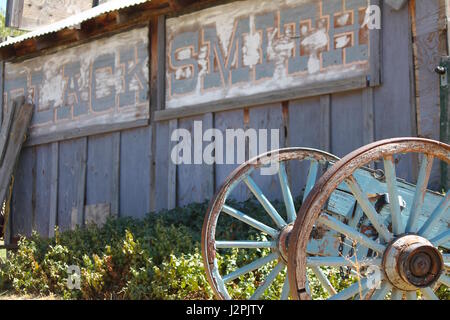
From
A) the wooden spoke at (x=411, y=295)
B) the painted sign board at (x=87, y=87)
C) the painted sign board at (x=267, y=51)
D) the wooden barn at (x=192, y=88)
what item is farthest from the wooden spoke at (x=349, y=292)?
the painted sign board at (x=87, y=87)

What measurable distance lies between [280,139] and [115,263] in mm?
2716

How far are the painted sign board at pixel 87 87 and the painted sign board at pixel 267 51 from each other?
691 millimetres

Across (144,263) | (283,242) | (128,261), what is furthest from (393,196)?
(128,261)

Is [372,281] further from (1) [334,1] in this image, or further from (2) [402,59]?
(1) [334,1]

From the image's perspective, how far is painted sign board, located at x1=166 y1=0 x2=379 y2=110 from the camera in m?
7.56

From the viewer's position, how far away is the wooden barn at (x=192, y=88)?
7.24 metres

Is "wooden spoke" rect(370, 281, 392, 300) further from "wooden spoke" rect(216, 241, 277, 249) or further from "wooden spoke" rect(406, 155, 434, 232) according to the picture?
"wooden spoke" rect(216, 241, 277, 249)

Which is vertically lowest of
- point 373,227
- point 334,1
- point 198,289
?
point 198,289

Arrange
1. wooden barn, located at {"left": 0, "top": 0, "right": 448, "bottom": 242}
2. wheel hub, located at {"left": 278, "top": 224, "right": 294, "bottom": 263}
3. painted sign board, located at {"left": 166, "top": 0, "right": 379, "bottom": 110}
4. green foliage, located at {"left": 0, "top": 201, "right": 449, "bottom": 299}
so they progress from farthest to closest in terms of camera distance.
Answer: painted sign board, located at {"left": 166, "top": 0, "right": 379, "bottom": 110}, wooden barn, located at {"left": 0, "top": 0, "right": 448, "bottom": 242}, green foliage, located at {"left": 0, "top": 201, "right": 449, "bottom": 299}, wheel hub, located at {"left": 278, "top": 224, "right": 294, "bottom": 263}

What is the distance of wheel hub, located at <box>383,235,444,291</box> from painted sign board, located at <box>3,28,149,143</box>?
685 cm

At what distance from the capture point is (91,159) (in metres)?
10.6

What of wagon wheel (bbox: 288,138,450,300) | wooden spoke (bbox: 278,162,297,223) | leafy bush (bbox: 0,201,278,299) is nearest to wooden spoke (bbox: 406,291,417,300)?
wagon wheel (bbox: 288,138,450,300)

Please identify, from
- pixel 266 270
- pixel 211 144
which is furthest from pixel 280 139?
pixel 266 270

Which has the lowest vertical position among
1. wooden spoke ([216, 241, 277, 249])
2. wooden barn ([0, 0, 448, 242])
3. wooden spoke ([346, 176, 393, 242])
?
wooden spoke ([216, 241, 277, 249])
